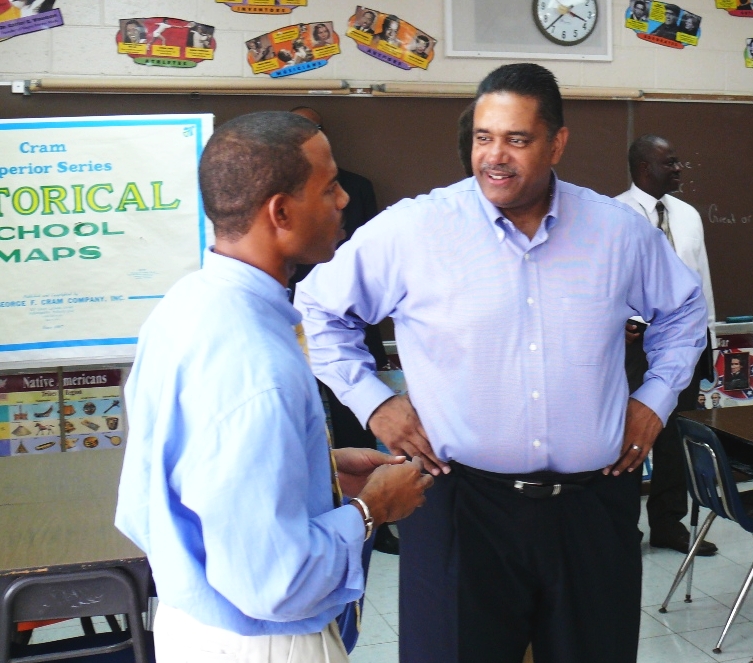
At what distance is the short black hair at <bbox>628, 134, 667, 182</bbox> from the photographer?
13.9ft

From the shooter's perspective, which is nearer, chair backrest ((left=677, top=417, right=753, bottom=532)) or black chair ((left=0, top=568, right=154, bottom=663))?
black chair ((left=0, top=568, right=154, bottom=663))

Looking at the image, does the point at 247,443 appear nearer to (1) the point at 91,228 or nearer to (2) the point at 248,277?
(2) the point at 248,277

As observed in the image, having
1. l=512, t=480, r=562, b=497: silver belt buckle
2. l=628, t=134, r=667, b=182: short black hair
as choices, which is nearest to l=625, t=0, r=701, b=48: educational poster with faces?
l=628, t=134, r=667, b=182: short black hair

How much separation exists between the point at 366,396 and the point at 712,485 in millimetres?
1839

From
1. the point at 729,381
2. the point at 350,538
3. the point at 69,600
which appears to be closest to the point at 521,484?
the point at 350,538

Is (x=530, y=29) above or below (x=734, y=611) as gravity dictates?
above

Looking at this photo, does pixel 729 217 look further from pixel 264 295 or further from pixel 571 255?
pixel 264 295

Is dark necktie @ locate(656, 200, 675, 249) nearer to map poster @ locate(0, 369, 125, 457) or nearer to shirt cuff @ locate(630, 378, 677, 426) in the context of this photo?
shirt cuff @ locate(630, 378, 677, 426)

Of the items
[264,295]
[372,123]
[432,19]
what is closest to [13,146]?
[372,123]

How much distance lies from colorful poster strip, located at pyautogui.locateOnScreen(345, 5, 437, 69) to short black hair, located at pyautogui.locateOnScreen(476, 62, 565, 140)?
258cm

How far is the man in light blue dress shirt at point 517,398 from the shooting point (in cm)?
183

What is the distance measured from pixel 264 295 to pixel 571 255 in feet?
2.80

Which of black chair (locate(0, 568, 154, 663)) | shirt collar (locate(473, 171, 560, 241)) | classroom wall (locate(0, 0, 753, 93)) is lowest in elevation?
black chair (locate(0, 568, 154, 663))

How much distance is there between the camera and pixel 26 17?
3986 mm
